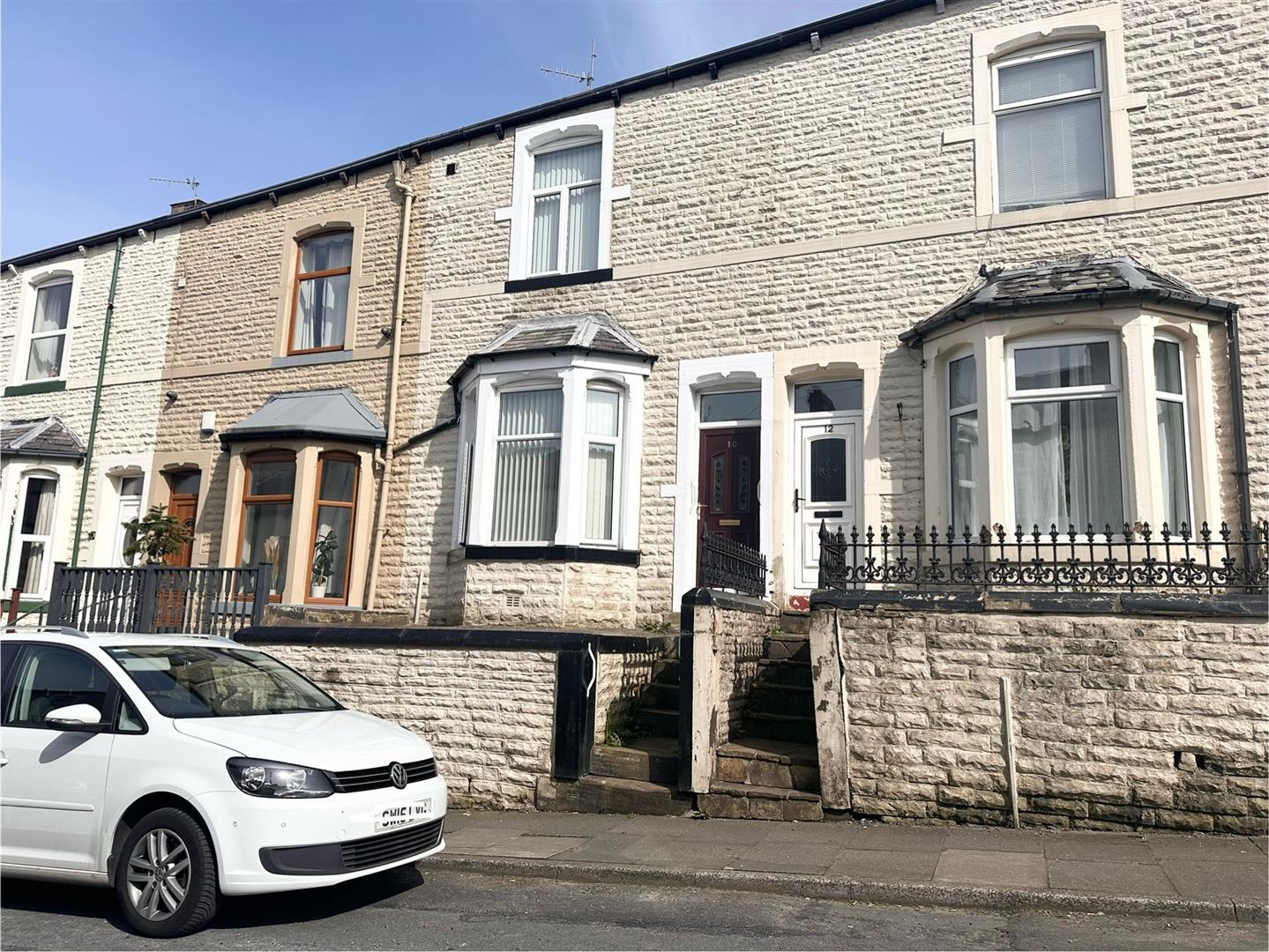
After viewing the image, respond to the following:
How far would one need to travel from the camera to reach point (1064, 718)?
730 cm

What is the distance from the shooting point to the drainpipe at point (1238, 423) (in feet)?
29.8

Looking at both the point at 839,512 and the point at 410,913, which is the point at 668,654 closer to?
the point at 839,512

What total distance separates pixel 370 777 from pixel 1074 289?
25.1 feet

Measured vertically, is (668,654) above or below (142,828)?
above

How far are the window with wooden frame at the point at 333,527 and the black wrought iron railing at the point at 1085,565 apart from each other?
7.82 metres

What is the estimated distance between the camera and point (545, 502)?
475 inches

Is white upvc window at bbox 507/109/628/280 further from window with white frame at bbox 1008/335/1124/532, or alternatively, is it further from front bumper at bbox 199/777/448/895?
front bumper at bbox 199/777/448/895

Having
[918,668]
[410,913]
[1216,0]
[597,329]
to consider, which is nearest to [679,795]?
[918,668]

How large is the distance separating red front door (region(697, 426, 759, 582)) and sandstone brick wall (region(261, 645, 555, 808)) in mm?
3703

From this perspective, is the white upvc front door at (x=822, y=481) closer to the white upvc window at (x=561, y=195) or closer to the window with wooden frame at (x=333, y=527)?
the white upvc window at (x=561, y=195)

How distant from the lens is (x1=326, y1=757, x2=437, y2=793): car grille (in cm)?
563

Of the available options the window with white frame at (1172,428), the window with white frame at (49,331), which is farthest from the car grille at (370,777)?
the window with white frame at (49,331)

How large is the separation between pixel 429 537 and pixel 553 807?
570 centimetres

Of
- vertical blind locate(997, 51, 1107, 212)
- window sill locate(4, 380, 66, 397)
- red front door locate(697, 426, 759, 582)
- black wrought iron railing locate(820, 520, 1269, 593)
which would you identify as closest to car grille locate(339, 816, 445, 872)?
black wrought iron railing locate(820, 520, 1269, 593)
